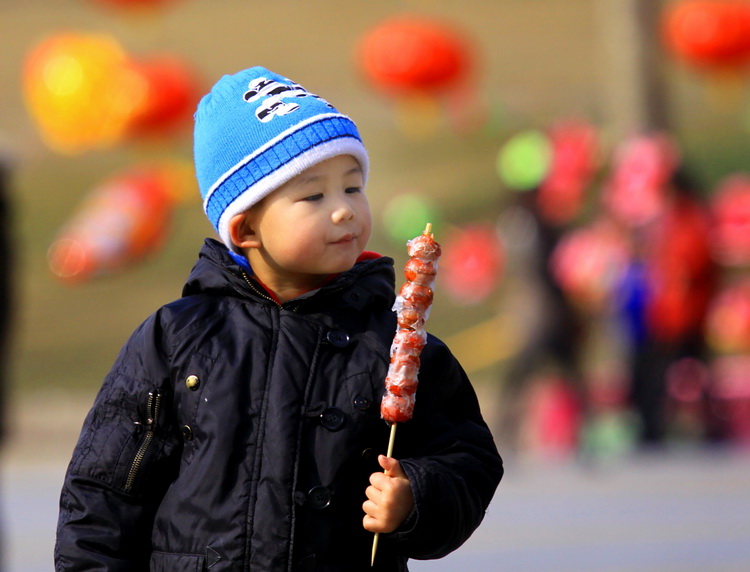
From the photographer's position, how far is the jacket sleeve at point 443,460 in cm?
240

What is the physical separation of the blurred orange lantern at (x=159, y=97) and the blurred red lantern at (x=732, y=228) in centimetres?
414

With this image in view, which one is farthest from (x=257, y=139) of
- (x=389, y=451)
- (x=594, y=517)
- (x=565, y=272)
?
(x=565, y=272)

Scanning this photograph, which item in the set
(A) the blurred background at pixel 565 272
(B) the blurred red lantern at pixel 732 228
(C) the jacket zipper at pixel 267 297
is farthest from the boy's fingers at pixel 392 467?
(B) the blurred red lantern at pixel 732 228

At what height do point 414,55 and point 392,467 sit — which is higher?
point 414,55

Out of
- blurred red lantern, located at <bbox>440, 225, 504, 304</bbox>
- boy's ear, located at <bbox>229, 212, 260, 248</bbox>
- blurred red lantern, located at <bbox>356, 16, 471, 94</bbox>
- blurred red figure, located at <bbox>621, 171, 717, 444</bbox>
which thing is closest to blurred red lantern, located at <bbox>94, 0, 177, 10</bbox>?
blurred red lantern, located at <bbox>356, 16, 471, 94</bbox>

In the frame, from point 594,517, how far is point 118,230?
5658 millimetres

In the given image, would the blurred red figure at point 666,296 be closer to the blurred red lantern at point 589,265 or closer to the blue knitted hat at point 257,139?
the blurred red lantern at point 589,265

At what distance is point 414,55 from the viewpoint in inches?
412

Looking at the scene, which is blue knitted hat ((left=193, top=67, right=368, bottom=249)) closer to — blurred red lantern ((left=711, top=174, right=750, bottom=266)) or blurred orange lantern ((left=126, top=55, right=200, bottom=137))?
blurred red lantern ((left=711, top=174, right=750, bottom=266))

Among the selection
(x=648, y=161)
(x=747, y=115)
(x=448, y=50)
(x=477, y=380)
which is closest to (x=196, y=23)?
(x=747, y=115)

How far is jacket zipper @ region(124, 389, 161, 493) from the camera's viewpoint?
2479 mm

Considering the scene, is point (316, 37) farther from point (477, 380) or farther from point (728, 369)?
point (728, 369)

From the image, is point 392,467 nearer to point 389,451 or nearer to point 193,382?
point 389,451

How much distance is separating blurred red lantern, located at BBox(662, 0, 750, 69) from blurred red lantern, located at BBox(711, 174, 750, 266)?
1.02m
